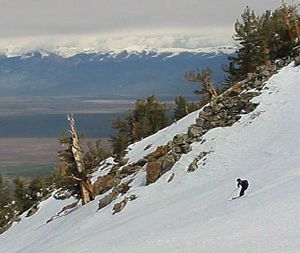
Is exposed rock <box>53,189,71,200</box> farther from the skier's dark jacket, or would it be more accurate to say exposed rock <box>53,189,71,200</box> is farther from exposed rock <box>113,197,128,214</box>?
the skier's dark jacket

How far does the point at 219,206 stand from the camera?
2533 centimetres

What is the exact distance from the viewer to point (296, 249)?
16.9 meters

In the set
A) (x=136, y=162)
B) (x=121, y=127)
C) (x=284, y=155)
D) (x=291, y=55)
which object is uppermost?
(x=291, y=55)

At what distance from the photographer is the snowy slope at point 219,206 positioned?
66.2 ft

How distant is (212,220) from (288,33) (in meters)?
33.1

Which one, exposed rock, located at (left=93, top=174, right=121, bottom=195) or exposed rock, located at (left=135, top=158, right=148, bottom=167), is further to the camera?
exposed rock, located at (left=135, top=158, right=148, bottom=167)

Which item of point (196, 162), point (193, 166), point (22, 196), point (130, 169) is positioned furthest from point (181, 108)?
point (193, 166)

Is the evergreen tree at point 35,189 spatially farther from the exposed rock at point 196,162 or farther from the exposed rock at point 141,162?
the exposed rock at point 196,162

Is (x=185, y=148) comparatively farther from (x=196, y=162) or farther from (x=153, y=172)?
(x=153, y=172)

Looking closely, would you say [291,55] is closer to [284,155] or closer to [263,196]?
[284,155]

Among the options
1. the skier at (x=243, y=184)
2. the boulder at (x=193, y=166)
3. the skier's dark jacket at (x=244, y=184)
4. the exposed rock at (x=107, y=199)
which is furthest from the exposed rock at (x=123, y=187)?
the skier's dark jacket at (x=244, y=184)

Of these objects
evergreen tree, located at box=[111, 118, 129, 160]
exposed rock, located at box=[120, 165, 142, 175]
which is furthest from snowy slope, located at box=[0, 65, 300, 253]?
evergreen tree, located at box=[111, 118, 129, 160]

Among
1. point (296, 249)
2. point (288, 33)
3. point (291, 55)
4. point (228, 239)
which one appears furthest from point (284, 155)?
point (288, 33)

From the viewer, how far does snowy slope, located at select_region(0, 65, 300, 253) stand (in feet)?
66.2
